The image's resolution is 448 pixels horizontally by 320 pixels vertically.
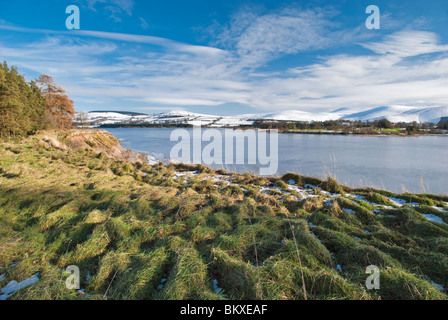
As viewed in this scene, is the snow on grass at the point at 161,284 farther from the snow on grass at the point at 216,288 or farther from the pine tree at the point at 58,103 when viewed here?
the pine tree at the point at 58,103

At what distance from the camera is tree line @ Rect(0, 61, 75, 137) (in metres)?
16.6

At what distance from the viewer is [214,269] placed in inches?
124

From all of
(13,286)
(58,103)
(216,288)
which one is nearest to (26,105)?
(58,103)

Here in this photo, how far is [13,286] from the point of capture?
9.18ft

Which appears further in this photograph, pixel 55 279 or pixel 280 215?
pixel 280 215

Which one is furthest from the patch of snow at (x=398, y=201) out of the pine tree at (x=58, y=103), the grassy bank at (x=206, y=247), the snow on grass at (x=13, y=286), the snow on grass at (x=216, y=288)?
the pine tree at (x=58, y=103)

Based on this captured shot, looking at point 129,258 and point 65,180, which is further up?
point 65,180

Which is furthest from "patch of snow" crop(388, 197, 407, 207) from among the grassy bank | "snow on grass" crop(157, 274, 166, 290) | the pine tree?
the pine tree

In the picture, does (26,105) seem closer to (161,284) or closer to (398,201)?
(161,284)

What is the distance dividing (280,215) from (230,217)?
5.10 ft

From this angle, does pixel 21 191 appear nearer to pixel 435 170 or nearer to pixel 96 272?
pixel 96 272

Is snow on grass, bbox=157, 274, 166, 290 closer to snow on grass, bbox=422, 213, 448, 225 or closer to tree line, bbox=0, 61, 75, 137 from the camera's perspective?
snow on grass, bbox=422, 213, 448, 225
